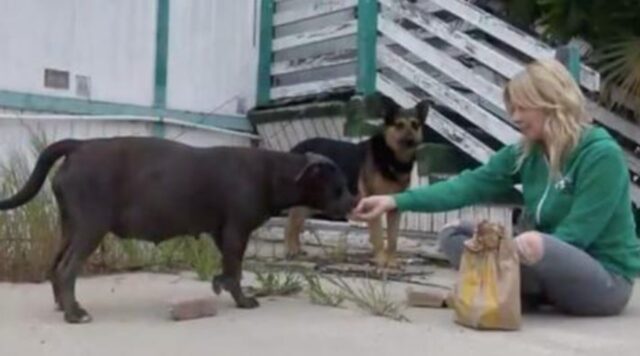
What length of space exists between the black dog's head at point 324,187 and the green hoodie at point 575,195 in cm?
30

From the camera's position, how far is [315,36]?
9.21 metres

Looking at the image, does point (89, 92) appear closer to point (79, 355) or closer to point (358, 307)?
point (358, 307)

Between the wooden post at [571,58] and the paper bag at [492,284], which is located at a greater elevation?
the wooden post at [571,58]

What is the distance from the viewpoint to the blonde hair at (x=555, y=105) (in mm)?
4223

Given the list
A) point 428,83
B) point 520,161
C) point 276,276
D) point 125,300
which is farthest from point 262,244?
point 520,161

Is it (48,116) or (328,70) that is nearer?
(48,116)

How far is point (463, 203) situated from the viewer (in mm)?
4582

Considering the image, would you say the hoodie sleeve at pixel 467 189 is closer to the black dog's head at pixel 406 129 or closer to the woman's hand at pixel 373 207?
the woman's hand at pixel 373 207

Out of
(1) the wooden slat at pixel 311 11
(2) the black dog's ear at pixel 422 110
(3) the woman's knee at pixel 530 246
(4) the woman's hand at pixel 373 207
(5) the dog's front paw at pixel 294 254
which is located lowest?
(5) the dog's front paw at pixel 294 254

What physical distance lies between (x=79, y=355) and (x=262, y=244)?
4.37 metres

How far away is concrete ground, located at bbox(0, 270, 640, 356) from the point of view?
366 cm

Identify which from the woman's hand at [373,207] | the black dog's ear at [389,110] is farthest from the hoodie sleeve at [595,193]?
the black dog's ear at [389,110]

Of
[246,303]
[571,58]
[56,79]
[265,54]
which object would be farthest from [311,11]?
[246,303]

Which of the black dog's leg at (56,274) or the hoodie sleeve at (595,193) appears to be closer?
the hoodie sleeve at (595,193)
